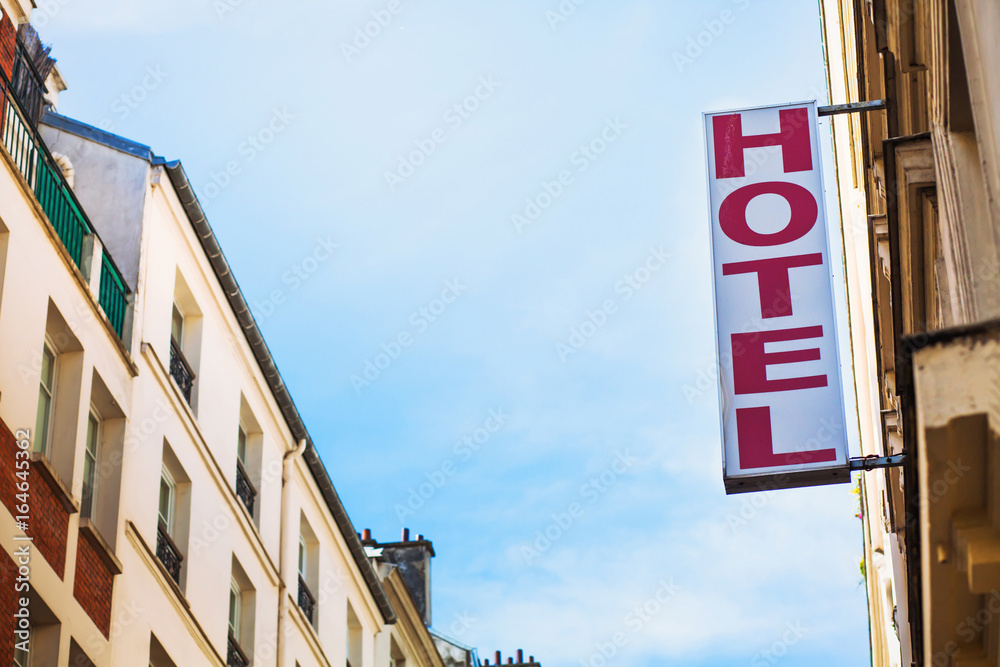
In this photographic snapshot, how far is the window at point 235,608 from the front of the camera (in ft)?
76.6

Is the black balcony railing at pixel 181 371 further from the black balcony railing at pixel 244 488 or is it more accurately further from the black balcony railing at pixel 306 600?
the black balcony railing at pixel 306 600

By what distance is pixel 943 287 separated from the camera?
8.87m

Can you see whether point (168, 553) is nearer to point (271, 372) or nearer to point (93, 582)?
point (93, 582)

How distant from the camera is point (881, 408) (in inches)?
653

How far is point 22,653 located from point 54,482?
206 centimetres

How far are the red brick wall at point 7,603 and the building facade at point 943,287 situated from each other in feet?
31.9

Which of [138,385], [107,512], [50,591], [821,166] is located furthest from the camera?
[138,385]

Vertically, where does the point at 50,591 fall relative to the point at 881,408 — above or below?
below

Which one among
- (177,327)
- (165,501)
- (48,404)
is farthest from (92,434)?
(177,327)

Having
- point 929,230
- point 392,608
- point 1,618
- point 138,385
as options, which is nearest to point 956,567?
point 929,230

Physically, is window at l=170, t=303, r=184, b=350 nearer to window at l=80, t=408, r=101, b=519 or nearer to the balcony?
the balcony

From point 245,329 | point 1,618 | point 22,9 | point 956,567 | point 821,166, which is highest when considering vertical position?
point 22,9

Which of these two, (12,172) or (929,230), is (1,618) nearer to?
(12,172)

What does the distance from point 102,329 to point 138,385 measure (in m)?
1.46
